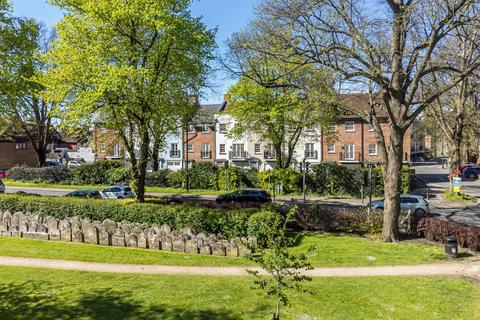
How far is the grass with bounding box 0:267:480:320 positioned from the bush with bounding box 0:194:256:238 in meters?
5.05

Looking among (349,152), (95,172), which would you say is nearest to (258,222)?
(95,172)

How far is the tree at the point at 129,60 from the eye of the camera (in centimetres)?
1772

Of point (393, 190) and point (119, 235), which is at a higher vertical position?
point (393, 190)

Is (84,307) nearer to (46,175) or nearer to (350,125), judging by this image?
(46,175)

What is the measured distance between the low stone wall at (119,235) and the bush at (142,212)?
0.49 m

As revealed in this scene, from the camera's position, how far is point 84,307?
9.78 meters

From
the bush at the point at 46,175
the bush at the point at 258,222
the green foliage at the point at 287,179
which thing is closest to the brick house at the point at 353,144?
the green foliage at the point at 287,179

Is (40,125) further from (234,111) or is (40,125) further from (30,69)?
(234,111)

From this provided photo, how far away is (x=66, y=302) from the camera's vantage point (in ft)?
33.1

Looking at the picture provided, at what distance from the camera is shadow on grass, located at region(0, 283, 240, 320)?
920cm

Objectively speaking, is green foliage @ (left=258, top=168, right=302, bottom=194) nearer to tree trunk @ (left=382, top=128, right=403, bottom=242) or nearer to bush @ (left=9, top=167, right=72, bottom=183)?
tree trunk @ (left=382, top=128, right=403, bottom=242)

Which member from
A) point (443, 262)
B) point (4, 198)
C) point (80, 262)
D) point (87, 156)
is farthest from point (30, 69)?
point (87, 156)

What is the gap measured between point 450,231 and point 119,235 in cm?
1496

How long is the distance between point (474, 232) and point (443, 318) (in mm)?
8333
